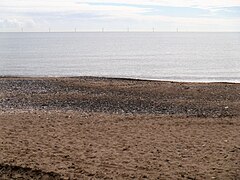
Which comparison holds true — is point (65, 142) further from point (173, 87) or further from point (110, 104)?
point (173, 87)

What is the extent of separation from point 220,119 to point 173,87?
35.7 feet

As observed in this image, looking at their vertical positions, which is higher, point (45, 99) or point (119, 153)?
point (119, 153)

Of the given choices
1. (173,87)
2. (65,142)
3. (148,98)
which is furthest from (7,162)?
(173,87)

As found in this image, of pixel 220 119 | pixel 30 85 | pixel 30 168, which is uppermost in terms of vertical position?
pixel 30 168

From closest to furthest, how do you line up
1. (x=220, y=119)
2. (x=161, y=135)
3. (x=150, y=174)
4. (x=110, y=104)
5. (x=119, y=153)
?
(x=150, y=174), (x=119, y=153), (x=161, y=135), (x=220, y=119), (x=110, y=104)

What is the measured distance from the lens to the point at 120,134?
15.1 m

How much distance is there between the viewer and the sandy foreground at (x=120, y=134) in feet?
35.5

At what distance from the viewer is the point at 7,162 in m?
11.2

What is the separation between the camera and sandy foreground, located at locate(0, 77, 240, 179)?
35.5ft

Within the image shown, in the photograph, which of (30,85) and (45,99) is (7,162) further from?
(30,85)

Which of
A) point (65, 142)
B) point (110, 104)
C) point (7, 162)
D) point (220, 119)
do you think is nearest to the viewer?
point (7, 162)

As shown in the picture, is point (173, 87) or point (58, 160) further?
point (173, 87)

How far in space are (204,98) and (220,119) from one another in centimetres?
648

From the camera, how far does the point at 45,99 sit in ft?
77.5
